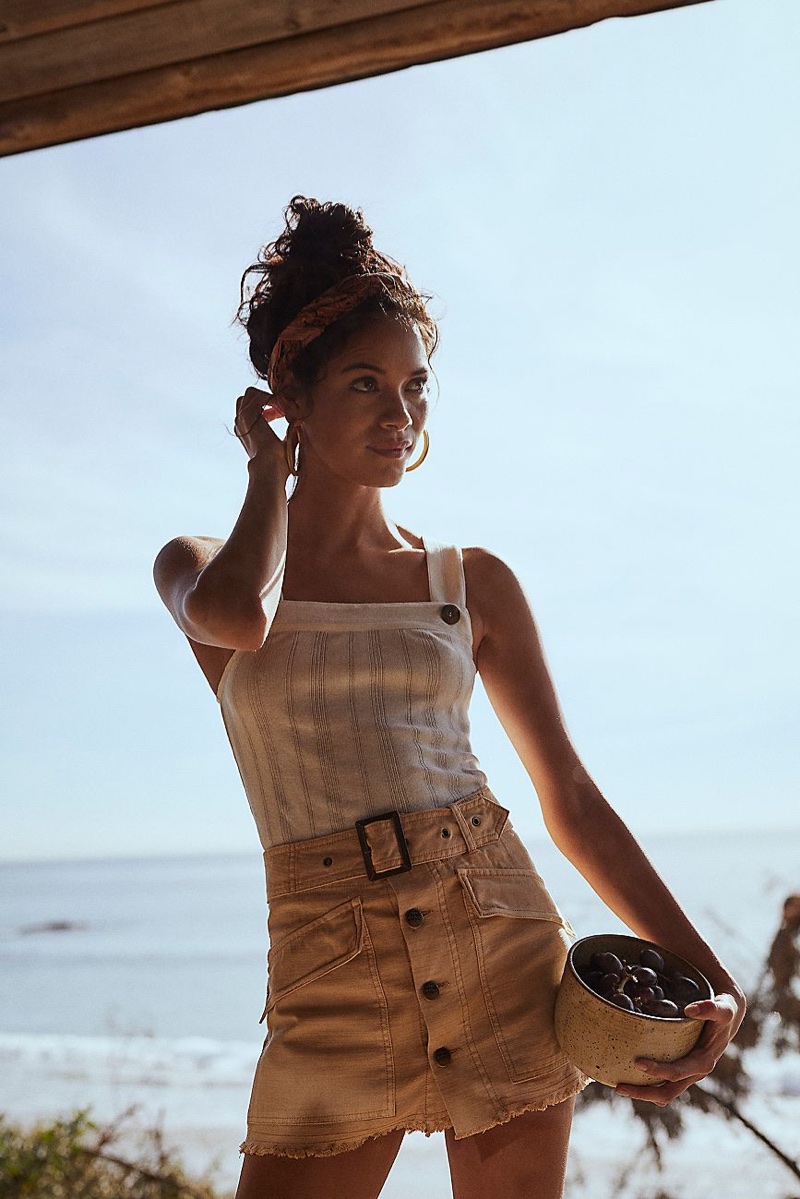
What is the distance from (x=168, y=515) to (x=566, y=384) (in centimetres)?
669

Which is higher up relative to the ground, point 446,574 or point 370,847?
point 446,574

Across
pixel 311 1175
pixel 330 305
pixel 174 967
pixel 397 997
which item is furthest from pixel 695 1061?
pixel 174 967

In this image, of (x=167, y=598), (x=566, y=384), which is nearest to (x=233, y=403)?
(x=167, y=598)

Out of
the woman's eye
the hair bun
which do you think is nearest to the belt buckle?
the woman's eye

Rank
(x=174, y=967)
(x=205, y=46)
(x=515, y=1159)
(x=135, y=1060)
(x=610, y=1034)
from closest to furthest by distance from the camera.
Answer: (x=610, y=1034)
(x=515, y=1159)
(x=205, y=46)
(x=135, y=1060)
(x=174, y=967)

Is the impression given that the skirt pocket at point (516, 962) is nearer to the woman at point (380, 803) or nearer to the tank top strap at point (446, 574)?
the woman at point (380, 803)

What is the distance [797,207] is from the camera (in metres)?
4.14

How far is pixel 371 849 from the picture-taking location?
142 cm

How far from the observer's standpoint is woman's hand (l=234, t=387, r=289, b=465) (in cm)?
166

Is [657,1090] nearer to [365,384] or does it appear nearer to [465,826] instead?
[465,826]

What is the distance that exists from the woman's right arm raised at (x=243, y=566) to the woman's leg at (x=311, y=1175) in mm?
599

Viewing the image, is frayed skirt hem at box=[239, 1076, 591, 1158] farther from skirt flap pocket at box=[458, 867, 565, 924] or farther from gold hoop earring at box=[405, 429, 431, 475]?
gold hoop earring at box=[405, 429, 431, 475]

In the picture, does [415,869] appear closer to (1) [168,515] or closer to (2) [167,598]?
(2) [167,598]

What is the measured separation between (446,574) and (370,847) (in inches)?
17.0
